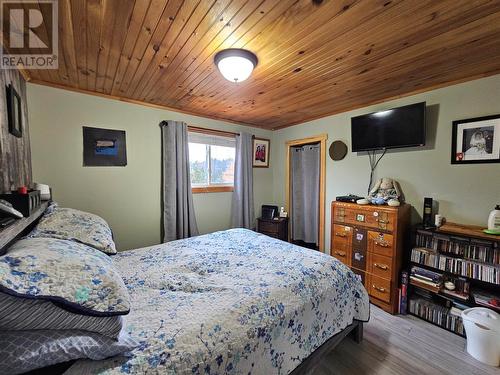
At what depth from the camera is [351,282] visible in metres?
1.70

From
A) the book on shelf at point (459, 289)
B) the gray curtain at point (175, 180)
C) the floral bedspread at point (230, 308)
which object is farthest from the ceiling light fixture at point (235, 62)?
the book on shelf at point (459, 289)

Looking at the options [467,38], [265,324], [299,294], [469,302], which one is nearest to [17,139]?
[265,324]

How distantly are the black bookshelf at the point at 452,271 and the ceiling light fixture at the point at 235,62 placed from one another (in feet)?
7.47

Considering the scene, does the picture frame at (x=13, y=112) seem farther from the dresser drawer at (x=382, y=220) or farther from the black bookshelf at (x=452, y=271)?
the black bookshelf at (x=452, y=271)

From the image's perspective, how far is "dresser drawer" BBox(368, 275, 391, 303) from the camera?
89.6 inches

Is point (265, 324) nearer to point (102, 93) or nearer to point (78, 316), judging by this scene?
point (78, 316)

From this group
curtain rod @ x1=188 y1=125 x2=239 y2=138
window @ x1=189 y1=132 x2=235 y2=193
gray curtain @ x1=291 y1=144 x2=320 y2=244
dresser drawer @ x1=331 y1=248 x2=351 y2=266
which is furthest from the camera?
gray curtain @ x1=291 y1=144 x2=320 y2=244

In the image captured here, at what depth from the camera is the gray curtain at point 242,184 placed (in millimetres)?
3652

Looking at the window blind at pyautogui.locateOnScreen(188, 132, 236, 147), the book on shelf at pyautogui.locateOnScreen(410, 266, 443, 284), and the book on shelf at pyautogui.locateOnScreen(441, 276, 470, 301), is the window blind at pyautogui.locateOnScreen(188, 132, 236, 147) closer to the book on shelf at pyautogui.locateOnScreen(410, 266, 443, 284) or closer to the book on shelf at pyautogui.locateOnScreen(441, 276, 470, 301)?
the book on shelf at pyautogui.locateOnScreen(410, 266, 443, 284)

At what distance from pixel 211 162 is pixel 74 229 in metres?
2.17

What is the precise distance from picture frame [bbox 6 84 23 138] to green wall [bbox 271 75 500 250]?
11.4 ft

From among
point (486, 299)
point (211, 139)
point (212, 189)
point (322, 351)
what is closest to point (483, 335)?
point (486, 299)

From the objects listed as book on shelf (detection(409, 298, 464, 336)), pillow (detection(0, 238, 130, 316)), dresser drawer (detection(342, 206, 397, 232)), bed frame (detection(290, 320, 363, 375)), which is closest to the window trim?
dresser drawer (detection(342, 206, 397, 232))

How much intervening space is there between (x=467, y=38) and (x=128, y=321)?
8.80 feet
